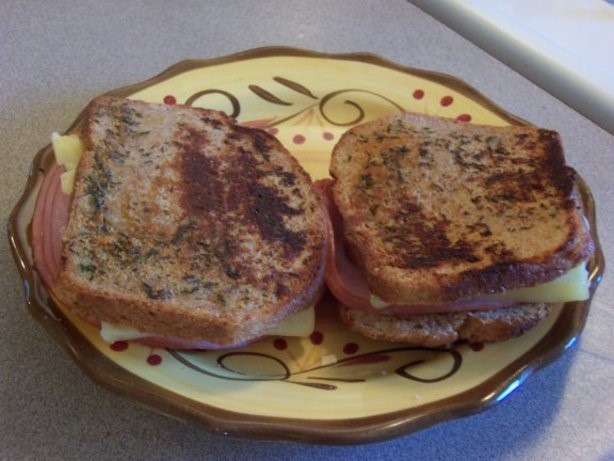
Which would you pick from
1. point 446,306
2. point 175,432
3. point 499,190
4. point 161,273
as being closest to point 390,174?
point 499,190

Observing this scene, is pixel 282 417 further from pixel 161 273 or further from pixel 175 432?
pixel 161 273

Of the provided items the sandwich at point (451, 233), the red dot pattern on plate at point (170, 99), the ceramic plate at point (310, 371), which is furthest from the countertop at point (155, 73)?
the red dot pattern on plate at point (170, 99)

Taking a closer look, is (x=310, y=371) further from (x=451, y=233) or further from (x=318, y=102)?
(x=318, y=102)

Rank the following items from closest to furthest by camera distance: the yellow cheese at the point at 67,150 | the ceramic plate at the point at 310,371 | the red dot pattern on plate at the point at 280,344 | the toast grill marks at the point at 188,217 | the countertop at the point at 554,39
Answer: the ceramic plate at the point at 310,371 → the toast grill marks at the point at 188,217 → the red dot pattern on plate at the point at 280,344 → the yellow cheese at the point at 67,150 → the countertop at the point at 554,39

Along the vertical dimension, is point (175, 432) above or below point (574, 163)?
below

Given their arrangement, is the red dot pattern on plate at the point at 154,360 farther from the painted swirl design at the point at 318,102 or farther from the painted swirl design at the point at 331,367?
the painted swirl design at the point at 318,102
